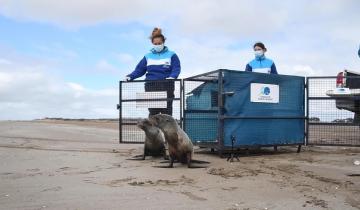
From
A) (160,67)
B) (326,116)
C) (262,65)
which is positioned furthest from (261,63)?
(160,67)

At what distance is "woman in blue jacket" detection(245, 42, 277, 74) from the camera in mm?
11570

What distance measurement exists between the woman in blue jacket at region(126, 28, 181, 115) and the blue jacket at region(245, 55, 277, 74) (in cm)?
199

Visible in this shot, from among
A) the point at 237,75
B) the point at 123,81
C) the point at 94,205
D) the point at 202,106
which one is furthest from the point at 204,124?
the point at 94,205

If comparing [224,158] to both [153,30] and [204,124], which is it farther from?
[153,30]

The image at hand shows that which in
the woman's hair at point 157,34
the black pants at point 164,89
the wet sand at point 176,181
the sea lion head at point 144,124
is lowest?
the wet sand at point 176,181

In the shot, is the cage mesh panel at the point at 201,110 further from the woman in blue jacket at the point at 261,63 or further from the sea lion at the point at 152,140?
the woman in blue jacket at the point at 261,63

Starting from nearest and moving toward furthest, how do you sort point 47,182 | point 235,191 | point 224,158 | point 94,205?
point 94,205 → point 235,191 → point 47,182 → point 224,158

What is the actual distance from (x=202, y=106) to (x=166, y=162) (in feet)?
5.92

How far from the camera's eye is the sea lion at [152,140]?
9.66 m

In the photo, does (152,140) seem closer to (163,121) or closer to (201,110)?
(163,121)

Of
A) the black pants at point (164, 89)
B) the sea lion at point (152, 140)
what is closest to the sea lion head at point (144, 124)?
the sea lion at point (152, 140)

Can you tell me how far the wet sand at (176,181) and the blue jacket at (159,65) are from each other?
1.64 metres

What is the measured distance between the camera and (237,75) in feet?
32.9

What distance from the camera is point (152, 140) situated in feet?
32.1
